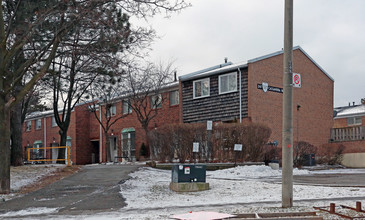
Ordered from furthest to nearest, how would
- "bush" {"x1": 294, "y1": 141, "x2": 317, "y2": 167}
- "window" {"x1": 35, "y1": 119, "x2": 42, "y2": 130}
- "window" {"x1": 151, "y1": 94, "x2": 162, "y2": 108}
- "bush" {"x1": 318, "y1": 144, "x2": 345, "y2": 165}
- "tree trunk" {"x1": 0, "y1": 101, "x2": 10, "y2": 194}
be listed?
"window" {"x1": 35, "y1": 119, "x2": 42, "y2": 130}, "window" {"x1": 151, "y1": 94, "x2": 162, "y2": 108}, "bush" {"x1": 318, "y1": 144, "x2": 345, "y2": 165}, "bush" {"x1": 294, "y1": 141, "x2": 317, "y2": 167}, "tree trunk" {"x1": 0, "y1": 101, "x2": 10, "y2": 194}

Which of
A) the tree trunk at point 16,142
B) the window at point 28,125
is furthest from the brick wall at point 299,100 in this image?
the window at point 28,125

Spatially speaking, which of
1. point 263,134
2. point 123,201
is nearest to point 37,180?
point 123,201

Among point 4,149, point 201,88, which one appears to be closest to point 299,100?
point 201,88

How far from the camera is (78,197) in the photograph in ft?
46.8

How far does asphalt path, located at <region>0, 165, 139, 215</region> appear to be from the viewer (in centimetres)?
1255

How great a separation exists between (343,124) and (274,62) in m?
17.3

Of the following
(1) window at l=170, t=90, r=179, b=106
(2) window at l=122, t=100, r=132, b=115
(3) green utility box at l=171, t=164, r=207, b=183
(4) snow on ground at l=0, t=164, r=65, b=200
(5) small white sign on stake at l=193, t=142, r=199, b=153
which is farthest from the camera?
(2) window at l=122, t=100, r=132, b=115

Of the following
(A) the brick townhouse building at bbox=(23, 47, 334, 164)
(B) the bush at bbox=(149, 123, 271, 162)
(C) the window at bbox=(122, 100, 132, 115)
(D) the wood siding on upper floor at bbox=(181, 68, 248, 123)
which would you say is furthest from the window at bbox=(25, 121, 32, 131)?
(B) the bush at bbox=(149, 123, 271, 162)

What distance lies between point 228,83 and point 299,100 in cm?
573

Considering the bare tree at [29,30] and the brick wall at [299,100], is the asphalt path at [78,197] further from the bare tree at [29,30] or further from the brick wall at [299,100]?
the brick wall at [299,100]

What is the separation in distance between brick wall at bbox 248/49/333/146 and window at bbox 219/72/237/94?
1.36 m

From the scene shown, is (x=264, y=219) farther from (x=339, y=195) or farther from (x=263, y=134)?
(x=263, y=134)

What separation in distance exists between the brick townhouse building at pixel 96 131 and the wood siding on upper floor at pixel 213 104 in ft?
5.04

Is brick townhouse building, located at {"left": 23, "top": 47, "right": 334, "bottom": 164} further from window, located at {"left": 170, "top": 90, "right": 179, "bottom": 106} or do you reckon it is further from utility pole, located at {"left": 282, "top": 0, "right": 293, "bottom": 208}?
utility pole, located at {"left": 282, "top": 0, "right": 293, "bottom": 208}
